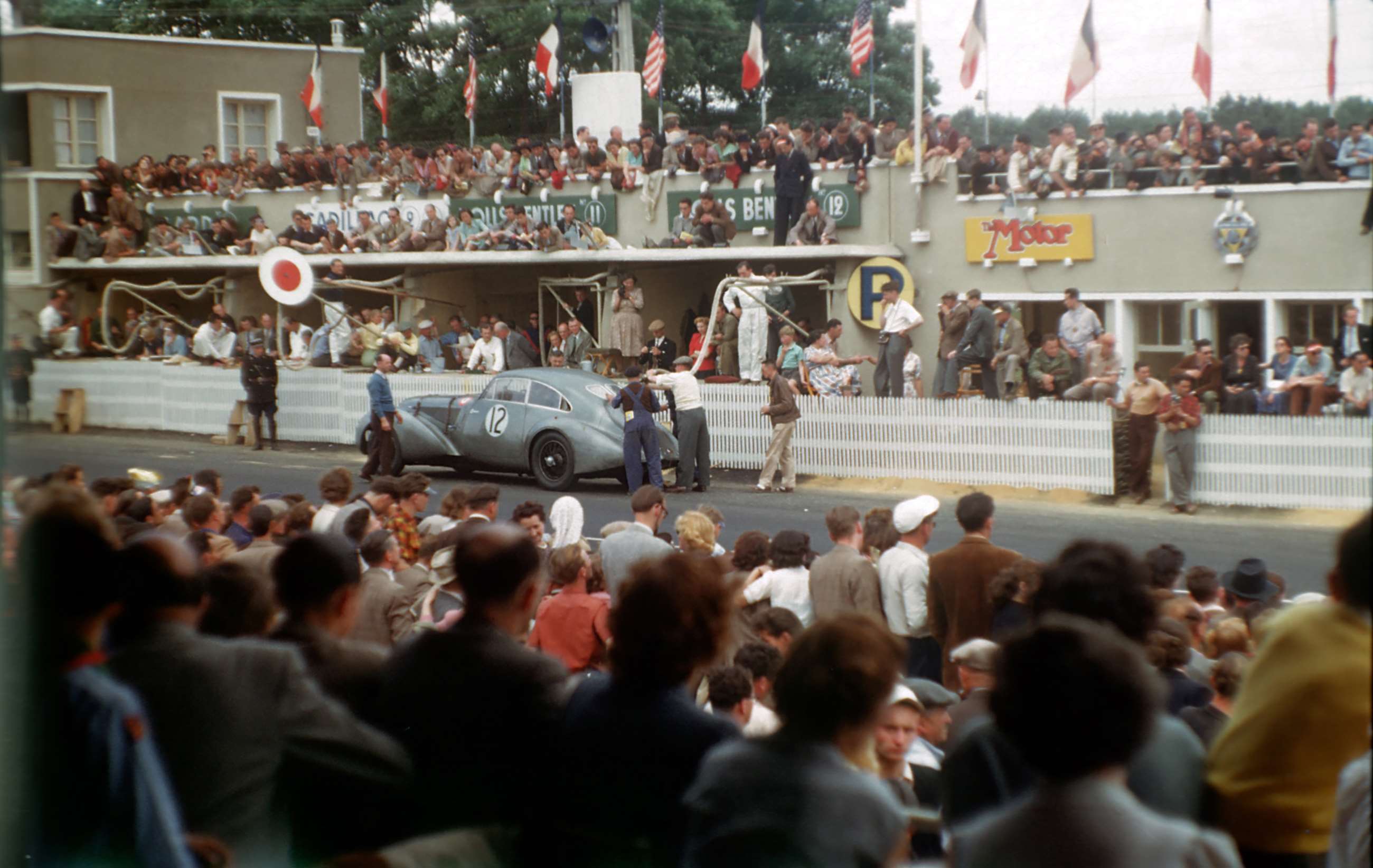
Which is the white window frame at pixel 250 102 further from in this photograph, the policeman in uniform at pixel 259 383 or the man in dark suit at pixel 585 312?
the man in dark suit at pixel 585 312

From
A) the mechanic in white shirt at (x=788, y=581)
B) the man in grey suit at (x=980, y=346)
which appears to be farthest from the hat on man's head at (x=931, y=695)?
the man in grey suit at (x=980, y=346)

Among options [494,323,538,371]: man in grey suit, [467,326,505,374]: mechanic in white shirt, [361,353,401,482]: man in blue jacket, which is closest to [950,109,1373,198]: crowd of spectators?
[494,323,538,371]: man in grey suit

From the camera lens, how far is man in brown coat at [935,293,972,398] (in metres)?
16.0

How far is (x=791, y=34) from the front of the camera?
22328 millimetres

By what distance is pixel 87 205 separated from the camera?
5.92m

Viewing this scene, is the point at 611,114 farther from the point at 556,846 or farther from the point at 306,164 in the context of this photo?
the point at 556,846

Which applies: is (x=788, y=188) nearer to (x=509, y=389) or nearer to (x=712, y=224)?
(x=712, y=224)

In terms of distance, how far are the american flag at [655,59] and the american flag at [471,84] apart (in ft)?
14.2

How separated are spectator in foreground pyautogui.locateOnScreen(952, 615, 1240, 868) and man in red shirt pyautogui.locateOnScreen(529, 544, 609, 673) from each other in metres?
3.11

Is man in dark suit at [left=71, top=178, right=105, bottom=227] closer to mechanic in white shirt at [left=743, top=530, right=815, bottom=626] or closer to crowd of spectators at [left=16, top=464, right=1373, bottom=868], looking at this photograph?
crowd of spectators at [left=16, top=464, right=1373, bottom=868]

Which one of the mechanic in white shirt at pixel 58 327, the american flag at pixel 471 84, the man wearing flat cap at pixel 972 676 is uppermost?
the american flag at pixel 471 84

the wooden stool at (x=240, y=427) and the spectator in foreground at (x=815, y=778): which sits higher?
the wooden stool at (x=240, y=427)

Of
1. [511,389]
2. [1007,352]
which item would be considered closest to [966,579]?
[511,389]

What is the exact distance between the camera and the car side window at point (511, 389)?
14.4 m
